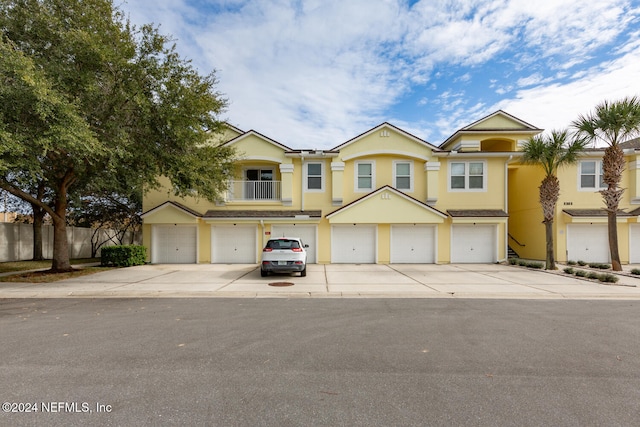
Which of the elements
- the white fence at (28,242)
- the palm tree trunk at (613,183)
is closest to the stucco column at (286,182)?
the palm tree trunk at (613,183)

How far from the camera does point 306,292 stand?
995cm

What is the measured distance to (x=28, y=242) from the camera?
20062 millimetres

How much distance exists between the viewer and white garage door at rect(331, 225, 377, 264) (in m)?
18.3

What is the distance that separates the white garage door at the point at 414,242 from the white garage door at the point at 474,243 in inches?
50.7

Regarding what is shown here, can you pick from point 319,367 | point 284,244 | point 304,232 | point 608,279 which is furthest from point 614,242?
point 319,367

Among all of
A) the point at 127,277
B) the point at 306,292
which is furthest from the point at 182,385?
the point at 127,277

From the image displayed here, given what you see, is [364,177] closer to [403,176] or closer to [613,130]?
[403,176]

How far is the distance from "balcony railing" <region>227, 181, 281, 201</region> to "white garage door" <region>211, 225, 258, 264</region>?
1.92 meters

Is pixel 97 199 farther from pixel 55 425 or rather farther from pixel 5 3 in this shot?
pixel 55 425

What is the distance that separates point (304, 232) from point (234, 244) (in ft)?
13.4

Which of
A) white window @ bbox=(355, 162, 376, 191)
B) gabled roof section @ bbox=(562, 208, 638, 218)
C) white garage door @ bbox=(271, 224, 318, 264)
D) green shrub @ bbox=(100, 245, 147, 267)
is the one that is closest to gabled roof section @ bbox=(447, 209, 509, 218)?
gabled roof section @ bbox=(562, 208, 638, 218)

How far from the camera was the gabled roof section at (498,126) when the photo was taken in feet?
63.9

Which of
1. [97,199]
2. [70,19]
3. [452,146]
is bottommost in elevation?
[97,199]

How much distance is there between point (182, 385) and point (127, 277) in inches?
430
